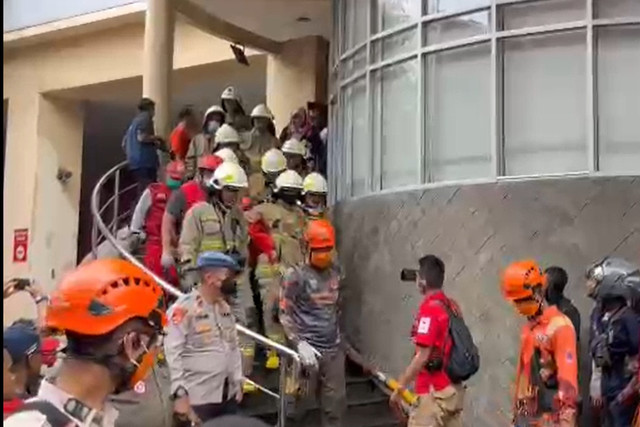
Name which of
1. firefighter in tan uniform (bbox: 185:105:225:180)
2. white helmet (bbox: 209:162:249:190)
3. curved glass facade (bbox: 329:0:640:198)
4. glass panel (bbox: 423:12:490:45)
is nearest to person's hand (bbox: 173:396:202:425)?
white helmet (bbox: 209:162:249:190)

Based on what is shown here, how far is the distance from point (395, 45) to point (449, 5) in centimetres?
74

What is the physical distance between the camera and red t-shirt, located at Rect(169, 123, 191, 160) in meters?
11.1

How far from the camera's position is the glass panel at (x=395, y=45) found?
31.4ft

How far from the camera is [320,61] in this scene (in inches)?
591

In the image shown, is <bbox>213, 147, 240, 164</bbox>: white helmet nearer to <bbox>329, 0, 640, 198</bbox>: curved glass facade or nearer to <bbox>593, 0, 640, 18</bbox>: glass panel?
<bbox>329, 0, 640, 198</bbox>: curved glass facade

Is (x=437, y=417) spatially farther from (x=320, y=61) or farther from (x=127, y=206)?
(x=127, y=206)

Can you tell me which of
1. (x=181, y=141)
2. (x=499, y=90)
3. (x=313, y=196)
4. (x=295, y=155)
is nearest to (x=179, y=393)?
(x=313, y=196)

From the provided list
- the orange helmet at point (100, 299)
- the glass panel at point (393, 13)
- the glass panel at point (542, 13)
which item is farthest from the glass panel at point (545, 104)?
the orange helmet at point (100, 299)

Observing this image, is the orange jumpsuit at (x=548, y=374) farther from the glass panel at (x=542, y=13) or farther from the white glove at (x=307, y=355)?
the glass panel at (x=542, y=13)

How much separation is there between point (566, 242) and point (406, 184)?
69.1 inches

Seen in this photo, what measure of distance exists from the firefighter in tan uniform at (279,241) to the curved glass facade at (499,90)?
1.16m

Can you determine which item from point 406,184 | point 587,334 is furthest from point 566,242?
point 406,184

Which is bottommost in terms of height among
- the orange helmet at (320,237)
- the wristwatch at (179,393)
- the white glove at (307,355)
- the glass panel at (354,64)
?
the wristwatch at (179,393)

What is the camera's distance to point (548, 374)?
6.34 metres
